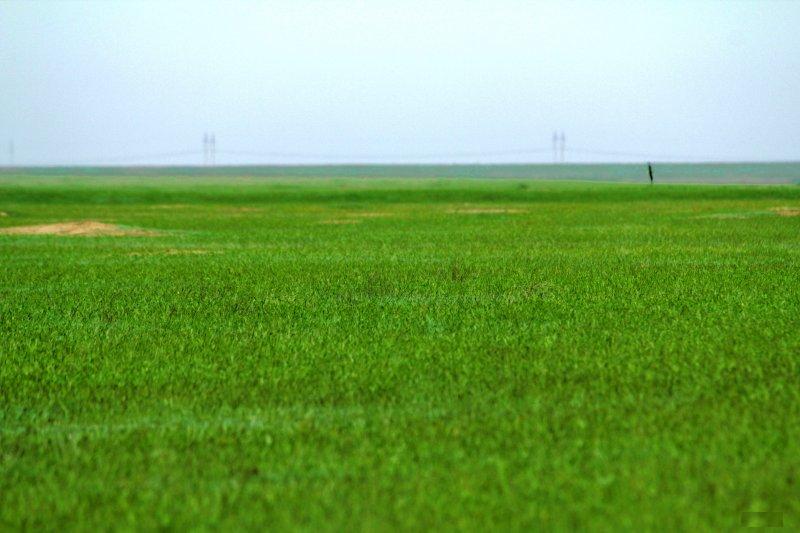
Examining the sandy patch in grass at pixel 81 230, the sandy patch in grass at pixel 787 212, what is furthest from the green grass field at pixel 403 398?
the sandy patch in grass at pixel 787 212

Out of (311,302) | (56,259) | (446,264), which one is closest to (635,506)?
(311,302)

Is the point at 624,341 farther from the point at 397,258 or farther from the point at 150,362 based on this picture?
the point at 397,258

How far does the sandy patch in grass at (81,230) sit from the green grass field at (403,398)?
1272 centimetres

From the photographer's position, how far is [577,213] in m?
43.4

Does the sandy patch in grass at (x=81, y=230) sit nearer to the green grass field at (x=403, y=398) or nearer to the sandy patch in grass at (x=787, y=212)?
the green grass field at (x=403, y=398)

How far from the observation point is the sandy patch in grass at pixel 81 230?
31094mm

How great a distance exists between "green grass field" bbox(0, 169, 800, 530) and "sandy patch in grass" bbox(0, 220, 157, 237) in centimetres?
1272

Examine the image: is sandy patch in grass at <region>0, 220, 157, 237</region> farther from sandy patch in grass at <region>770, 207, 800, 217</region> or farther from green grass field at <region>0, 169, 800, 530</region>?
sandy patch in grass at <region>770, 207, 800, 217</region>

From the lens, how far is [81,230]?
32.2m

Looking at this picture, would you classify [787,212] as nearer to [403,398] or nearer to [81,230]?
[81,230]

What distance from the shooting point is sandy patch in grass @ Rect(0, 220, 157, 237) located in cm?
3109

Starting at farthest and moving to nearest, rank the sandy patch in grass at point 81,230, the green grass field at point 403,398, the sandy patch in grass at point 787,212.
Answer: the sandy patch in grass at point 787,212
the sandy patch in grass at point 81,230
the green grass field at point 403,398

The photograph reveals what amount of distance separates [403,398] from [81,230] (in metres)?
25.9

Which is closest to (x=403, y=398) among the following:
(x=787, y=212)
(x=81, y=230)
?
(x=81, y=230)
